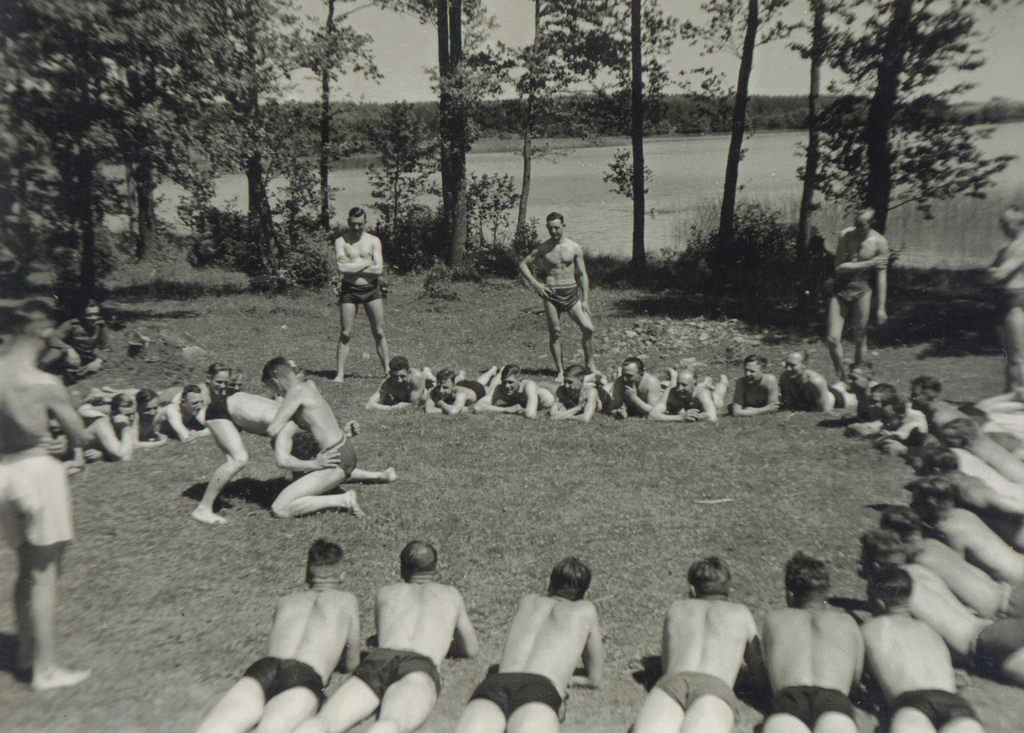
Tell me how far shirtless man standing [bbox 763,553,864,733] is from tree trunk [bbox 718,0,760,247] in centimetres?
1513

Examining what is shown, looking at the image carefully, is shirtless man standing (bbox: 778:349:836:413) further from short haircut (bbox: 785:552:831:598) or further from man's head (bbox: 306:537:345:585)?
man's head (bbox: 306:537:345:585)

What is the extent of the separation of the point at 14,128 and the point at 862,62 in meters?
12.7

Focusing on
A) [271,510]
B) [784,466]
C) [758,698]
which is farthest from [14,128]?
[758,698]

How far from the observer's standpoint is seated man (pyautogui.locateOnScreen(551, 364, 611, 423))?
944 centimetres

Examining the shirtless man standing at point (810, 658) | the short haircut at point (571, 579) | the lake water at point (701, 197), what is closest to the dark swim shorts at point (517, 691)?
the short haircut at point (571, 579)

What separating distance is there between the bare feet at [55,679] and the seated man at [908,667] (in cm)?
398

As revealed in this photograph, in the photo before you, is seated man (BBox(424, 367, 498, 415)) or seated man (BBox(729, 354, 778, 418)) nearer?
seated man (BBox(729, 354, 778, 418))

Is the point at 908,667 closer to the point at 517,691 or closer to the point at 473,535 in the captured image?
the point at 517,691

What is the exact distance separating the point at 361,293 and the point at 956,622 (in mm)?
7849

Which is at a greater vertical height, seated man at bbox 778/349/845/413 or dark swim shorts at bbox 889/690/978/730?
seated man at bbox 778/349/845/413

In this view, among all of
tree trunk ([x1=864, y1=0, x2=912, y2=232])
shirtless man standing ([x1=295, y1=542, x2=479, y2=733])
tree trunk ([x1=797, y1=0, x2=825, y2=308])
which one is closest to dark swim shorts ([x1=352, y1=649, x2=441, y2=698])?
shirtless man standing ([x1=295, y1=542, x2=479, y2=733])

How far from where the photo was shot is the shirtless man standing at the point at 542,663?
12.6 feet

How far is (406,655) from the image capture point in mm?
4238

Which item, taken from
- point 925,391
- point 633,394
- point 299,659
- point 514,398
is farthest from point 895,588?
point 514,398
